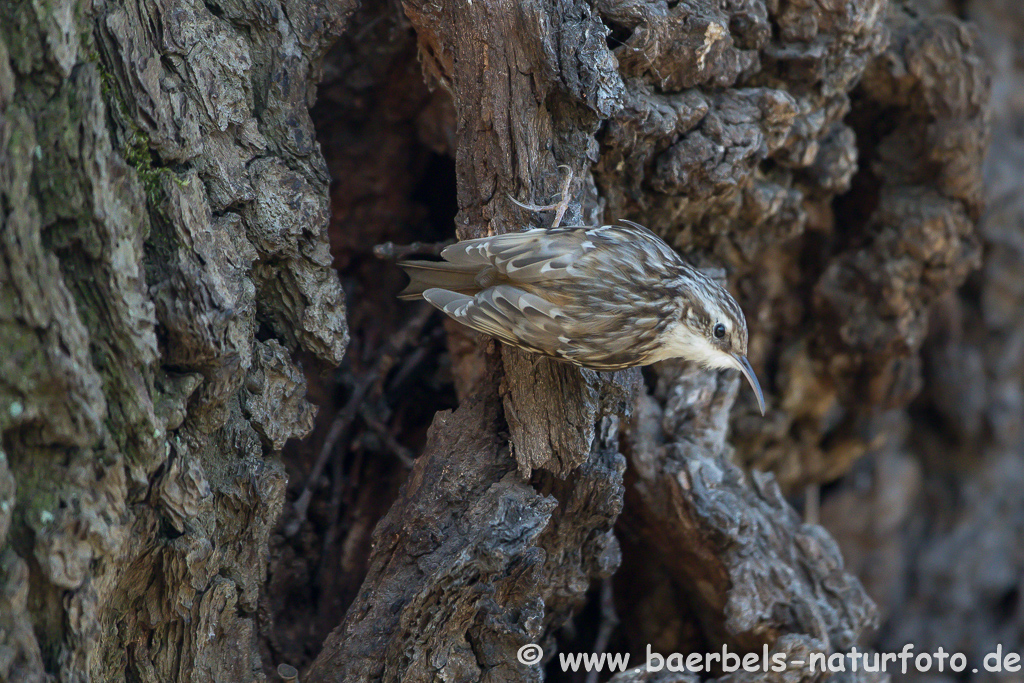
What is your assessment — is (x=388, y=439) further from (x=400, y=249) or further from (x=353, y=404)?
(x=400, y=249)

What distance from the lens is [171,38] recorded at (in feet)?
7.89

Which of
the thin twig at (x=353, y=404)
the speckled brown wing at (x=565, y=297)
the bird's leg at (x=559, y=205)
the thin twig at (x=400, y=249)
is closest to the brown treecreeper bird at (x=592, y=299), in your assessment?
the speckled brown wing at (x=565, y=297)

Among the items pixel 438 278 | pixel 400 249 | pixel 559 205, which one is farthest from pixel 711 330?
pixel 400 249

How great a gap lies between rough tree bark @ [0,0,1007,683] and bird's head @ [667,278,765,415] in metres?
0.26

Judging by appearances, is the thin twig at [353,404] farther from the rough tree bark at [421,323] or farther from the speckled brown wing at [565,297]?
the speckled brown wing at [565,297]

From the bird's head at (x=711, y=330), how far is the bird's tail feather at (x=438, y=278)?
0.68 metres

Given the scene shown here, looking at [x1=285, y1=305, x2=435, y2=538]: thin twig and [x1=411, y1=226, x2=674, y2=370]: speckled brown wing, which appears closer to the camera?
[x1=411, y1=226, x2=674, y2=370]: speckled brown wing

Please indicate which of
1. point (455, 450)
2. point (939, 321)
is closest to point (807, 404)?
point (939, 321)

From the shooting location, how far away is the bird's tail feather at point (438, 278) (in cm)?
270

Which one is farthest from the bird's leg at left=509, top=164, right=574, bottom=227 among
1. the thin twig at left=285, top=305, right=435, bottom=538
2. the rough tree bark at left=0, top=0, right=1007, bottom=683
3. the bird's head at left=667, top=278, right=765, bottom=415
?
the thin twig at left=285, top=305, right=435, bottom=538

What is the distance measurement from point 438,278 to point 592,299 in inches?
23.1

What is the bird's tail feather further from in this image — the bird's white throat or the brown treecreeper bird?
the bird's white throat

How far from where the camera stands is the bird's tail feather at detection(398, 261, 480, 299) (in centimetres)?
270

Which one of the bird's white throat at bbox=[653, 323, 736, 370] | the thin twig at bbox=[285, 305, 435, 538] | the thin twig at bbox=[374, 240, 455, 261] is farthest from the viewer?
the thin twig at bbox=[285, 305, 435, 538]
